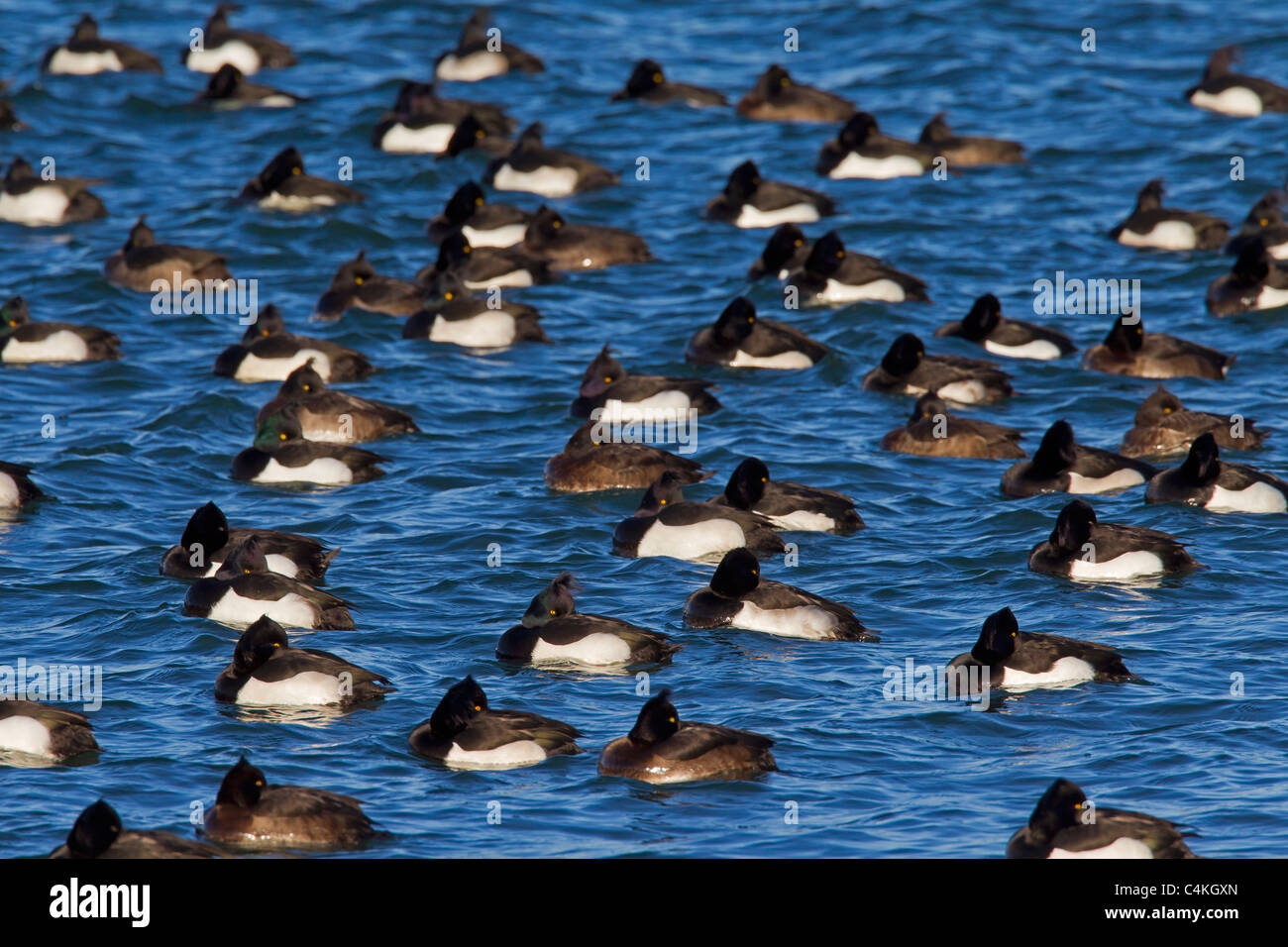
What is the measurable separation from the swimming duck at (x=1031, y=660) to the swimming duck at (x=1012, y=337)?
29.4ft

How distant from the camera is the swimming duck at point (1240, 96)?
3359 centimetres

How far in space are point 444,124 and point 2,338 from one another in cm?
1075

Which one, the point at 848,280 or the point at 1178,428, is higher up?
the point at 848,280

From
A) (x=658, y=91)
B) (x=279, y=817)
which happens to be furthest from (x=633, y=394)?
(x=658, y=91)

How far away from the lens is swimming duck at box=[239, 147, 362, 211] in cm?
2886

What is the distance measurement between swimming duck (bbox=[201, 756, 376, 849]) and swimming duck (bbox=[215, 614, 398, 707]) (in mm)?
1982

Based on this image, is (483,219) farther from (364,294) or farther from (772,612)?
(772,612)

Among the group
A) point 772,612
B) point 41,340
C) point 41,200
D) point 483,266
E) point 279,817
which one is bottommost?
point 279,817

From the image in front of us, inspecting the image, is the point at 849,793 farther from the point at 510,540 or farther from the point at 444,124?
the point at 444,124

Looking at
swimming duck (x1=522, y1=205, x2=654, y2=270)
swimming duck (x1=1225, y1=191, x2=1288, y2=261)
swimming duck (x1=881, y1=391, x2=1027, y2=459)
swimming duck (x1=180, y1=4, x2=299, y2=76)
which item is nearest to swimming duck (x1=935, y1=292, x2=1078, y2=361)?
swimming duck (x1=881, y1=391, x2=1027, y2=459)

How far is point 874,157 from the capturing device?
30.9 m

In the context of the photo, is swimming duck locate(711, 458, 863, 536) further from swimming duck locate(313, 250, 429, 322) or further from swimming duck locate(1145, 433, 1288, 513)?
swimming duck locate(313, 250, 429, 322)

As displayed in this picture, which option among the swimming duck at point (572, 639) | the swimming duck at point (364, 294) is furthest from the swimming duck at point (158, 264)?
the swimming duck at point (572, 639)

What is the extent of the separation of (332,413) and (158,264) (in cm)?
598
